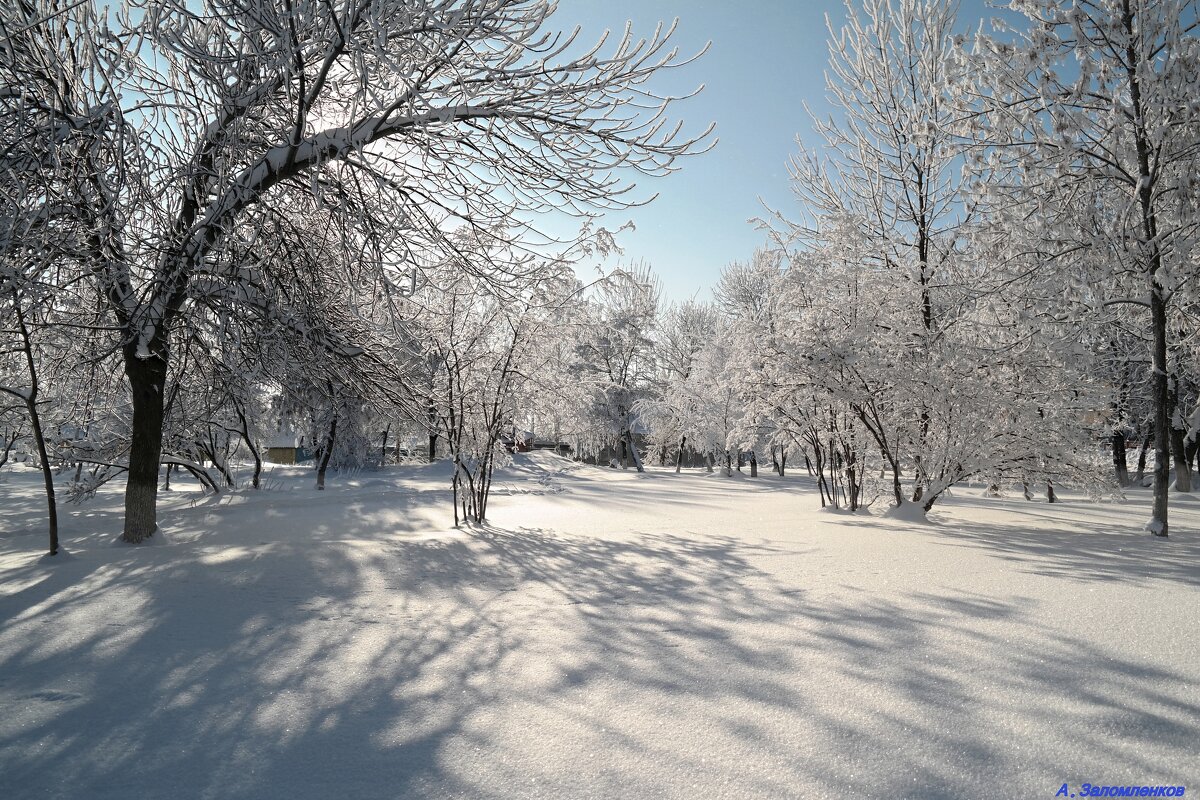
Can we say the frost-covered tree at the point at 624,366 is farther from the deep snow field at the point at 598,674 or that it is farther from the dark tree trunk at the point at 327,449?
the deep snow field at the point at 598,674

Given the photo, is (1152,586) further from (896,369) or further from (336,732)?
(336,732)

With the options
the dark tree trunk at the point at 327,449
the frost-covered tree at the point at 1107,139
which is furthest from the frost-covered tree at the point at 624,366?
the frost-covered tree at the point at 1107,139

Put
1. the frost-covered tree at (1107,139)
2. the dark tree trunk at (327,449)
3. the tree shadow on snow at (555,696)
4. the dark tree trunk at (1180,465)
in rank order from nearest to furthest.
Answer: the tree shadow on snow at (555,696), the frost-covered tree at (1107,139), the dark tree trunk at (1180,465), the dark tree trunk at (327,449)

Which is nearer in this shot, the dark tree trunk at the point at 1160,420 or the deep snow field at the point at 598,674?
the deep snow field at the point at 598,674

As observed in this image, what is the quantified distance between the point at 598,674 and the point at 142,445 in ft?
21.0

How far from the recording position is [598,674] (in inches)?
119

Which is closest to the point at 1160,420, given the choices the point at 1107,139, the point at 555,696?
the point at 1107,139

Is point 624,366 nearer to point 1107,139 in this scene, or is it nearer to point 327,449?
point 327,449

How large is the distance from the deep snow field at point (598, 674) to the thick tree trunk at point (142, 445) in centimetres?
83

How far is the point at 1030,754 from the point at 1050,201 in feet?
23.9

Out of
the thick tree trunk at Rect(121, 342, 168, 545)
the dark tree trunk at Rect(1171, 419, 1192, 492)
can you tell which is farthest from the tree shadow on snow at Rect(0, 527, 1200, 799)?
the dark tree trunk at Rect(1171, 419, 1192, 492)

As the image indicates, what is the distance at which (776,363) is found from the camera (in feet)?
32.9

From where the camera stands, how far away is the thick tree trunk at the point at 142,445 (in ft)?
22.5

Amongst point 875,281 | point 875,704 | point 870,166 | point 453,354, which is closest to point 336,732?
point 875,704
